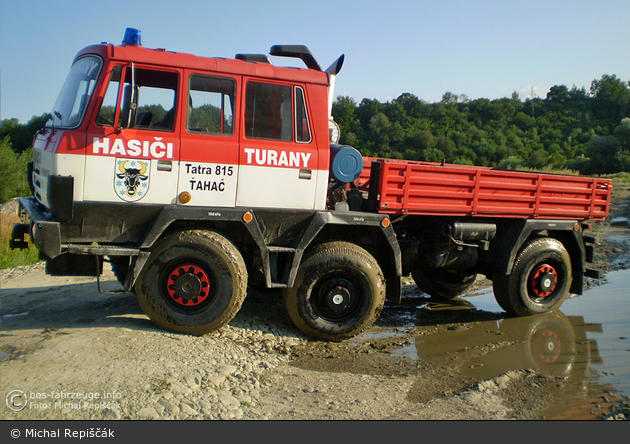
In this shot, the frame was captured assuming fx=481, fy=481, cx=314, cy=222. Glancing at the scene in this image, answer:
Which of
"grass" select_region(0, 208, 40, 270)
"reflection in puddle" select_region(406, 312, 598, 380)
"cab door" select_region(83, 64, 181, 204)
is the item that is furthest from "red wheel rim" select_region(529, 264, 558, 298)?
"grass" select_region(0, 208, 40, 270)

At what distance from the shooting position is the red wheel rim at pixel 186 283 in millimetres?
5176

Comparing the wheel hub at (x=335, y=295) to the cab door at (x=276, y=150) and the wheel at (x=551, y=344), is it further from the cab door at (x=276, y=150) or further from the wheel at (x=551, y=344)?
the wheel at (x=551, y=344)

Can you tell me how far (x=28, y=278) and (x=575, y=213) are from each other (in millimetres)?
8834

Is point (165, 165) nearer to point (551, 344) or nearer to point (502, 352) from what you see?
point (502, 352)

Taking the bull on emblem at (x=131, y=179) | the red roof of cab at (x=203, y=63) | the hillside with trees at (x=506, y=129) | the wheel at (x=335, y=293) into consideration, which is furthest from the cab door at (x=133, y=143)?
the hillside with trees at (x=506, y=129)

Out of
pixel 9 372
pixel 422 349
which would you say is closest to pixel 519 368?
pixel 422 349

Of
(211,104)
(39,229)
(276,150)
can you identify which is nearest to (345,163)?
(276,150)

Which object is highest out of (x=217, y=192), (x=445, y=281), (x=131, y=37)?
(x=131, y=37)

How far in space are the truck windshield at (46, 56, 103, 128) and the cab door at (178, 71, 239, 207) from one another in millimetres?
960

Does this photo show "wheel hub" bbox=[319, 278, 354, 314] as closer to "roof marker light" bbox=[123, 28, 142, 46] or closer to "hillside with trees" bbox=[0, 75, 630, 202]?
"roof marker light" bbox=[123, 28, 142, 46]

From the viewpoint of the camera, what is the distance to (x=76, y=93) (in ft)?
16.6

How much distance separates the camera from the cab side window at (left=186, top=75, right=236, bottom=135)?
5102mm

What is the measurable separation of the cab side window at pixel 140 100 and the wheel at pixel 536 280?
16.4 feet

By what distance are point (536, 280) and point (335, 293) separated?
3.30m
